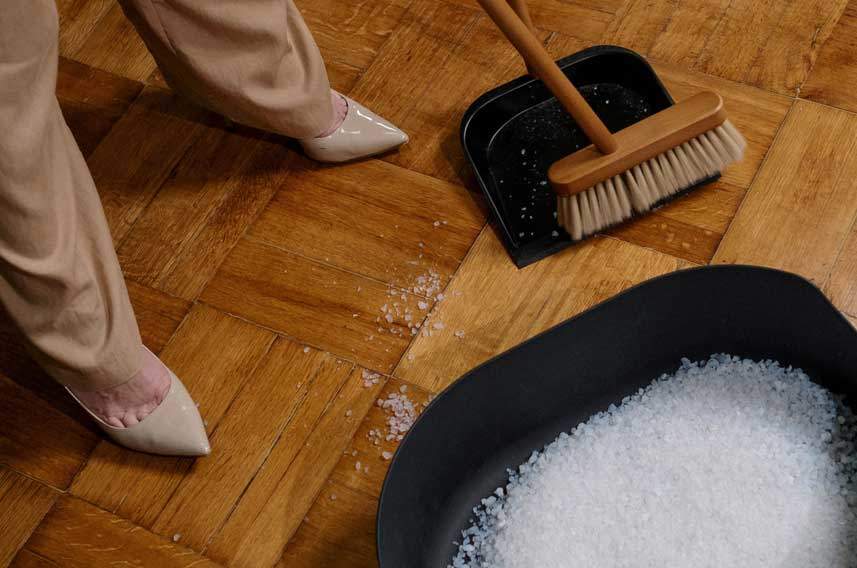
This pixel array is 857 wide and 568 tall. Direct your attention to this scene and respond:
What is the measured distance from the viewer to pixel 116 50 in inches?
49.2

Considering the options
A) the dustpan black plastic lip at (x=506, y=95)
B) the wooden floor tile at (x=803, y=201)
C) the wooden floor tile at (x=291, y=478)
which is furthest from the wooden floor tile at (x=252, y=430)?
the wooden floor tile at (x=803, y=201)

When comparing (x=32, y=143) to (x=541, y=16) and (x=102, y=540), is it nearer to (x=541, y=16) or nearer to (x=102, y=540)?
(x=102, y=540)

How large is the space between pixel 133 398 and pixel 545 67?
1.67ft

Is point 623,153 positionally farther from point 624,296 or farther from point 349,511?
point 349,511

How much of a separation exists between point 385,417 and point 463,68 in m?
0.44

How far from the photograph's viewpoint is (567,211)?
0.97 meters

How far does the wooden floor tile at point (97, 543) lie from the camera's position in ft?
3.01

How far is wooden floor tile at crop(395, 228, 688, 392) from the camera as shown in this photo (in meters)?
0.97

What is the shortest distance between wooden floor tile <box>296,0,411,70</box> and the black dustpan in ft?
0.66

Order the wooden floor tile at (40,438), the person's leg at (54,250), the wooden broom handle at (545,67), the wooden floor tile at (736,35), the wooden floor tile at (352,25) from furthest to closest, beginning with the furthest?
the wooden floor tile at (352,25)
the wooden floor tile at (736,35)
the wooden floor tile at (40,438)
the wooden broom handle at (545,67)
the person's leg at (54,250)

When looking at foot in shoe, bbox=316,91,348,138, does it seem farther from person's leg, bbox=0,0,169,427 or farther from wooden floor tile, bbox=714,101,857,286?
wooden floor tile, bbox=714,101,857,286

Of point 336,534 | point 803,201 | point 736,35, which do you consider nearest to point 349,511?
point 336,534

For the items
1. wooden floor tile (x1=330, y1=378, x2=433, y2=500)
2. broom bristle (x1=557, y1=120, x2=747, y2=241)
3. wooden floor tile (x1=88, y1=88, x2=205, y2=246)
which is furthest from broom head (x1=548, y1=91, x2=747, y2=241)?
wooden floor tile (x1=88, y1=88, x2=205, y2=246)

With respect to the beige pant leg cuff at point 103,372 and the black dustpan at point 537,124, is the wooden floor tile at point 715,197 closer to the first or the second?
the black dustpan at point 537,124
